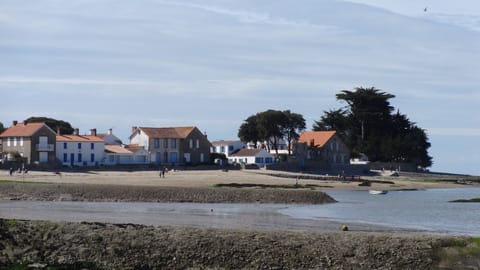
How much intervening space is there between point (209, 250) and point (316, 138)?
327 ft

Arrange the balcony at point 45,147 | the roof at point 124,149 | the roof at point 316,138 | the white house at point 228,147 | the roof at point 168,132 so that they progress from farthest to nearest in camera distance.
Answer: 1. the white house at point 228,147
2. the roof at point 316,138
3. the roof at point 168,132
4. the roof at point 124,149
5. the balcony at point 45,147

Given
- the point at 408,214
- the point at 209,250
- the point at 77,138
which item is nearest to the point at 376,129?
the point at 77,138

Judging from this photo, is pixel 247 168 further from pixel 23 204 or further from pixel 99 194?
pixel 23 204

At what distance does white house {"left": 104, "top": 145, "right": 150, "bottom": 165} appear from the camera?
100 m

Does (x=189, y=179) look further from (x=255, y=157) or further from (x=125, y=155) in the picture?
(x=255, y=157)

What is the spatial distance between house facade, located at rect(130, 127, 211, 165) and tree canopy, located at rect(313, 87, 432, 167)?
27621mm

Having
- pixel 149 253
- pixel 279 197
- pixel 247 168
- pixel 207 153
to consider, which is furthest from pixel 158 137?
pixel 149 253

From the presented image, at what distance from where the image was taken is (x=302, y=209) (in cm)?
4494

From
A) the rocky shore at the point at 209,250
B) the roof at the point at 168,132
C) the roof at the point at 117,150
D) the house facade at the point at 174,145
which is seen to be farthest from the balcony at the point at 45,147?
the rocky shore at the point at 209,250

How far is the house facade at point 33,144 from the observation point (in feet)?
295

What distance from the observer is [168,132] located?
10838cm

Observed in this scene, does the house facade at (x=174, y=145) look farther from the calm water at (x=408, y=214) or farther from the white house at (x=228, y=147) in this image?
the calm water at (x=408, y=214)

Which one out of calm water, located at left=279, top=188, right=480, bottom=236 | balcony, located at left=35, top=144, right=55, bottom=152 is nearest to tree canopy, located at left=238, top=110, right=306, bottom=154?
balcony, located at left=35, top=144, right=55, bottom=152

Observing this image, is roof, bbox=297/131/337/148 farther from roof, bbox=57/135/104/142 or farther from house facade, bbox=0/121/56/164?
house facade, bbox=0/121/56/164
